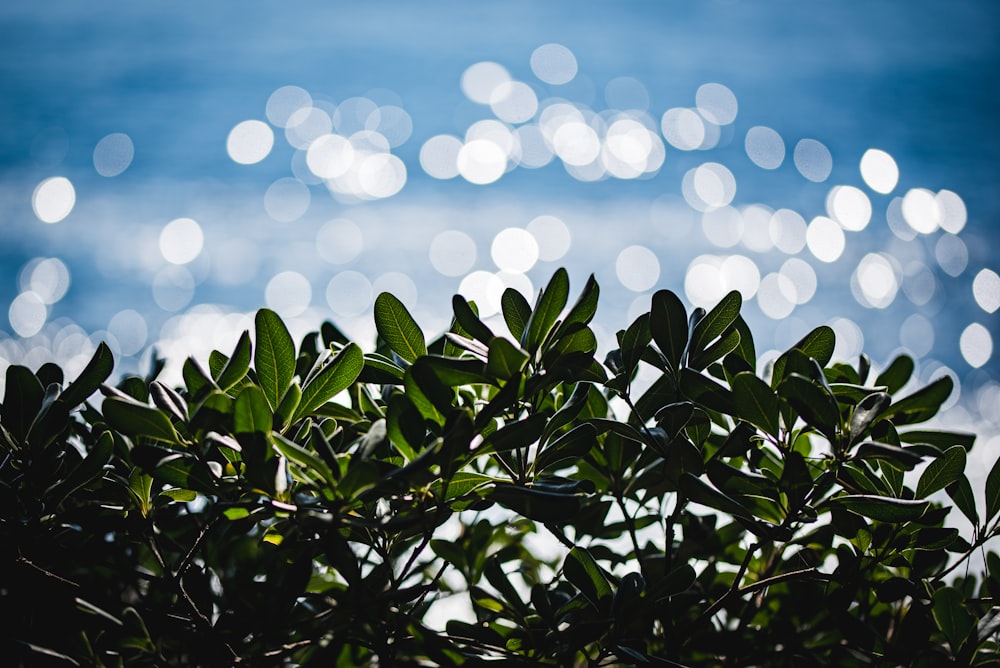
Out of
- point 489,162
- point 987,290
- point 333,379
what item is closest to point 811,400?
point 333,379

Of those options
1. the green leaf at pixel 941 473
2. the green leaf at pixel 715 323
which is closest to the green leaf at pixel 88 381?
the green leaf at pixel 715 323

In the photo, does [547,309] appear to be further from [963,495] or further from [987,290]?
[987,290]

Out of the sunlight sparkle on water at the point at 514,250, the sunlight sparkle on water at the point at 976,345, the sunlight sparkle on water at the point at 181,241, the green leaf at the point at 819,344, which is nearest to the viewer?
the green leaf at the point at 819,344

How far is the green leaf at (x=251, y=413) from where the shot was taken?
0.34m

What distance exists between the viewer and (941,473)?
427 mm

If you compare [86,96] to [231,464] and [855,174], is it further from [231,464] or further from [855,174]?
[231,464]

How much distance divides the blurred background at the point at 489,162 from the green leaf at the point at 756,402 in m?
2.01

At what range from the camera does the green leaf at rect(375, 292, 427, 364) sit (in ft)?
1.36

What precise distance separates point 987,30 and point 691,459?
322cm

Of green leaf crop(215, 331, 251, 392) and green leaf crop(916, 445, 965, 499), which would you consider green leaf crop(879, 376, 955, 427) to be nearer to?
green leaf crop(916, 445, 965, 499)

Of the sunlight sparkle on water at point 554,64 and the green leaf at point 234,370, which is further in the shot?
the sunlight sparkle on water at point 554,64

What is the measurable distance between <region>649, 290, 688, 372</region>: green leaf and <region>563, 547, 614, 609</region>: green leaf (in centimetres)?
12

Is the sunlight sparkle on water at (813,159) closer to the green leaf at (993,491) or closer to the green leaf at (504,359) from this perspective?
the green leaf at (993,491)

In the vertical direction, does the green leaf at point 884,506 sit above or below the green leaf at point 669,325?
below
